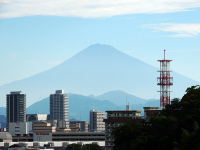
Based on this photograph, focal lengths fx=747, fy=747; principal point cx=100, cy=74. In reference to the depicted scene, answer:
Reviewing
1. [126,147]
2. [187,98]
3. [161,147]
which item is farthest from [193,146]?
[187,98]

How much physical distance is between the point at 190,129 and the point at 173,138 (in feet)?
8.80

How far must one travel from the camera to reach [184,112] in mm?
111500

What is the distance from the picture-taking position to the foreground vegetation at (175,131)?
91.9m

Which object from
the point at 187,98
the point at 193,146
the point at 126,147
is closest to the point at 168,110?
the point at 187,98

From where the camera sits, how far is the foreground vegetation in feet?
301

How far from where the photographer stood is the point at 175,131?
340ft

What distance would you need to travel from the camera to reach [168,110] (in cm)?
12050

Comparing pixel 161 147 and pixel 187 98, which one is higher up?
pixel 187 98

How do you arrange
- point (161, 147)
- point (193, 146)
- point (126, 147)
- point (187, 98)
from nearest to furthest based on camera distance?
1. point (193, 146)
2. point (161, 147)
3. point (126, 147)
4. point (187, 98)

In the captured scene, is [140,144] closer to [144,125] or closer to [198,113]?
[198,113]

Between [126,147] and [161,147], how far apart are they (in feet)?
33.4

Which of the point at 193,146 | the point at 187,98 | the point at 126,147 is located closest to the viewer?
the point at 193,146

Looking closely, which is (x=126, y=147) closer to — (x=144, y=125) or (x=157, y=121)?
(x=157, y=121)

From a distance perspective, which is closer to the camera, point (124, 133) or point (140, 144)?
point (140, 144)
